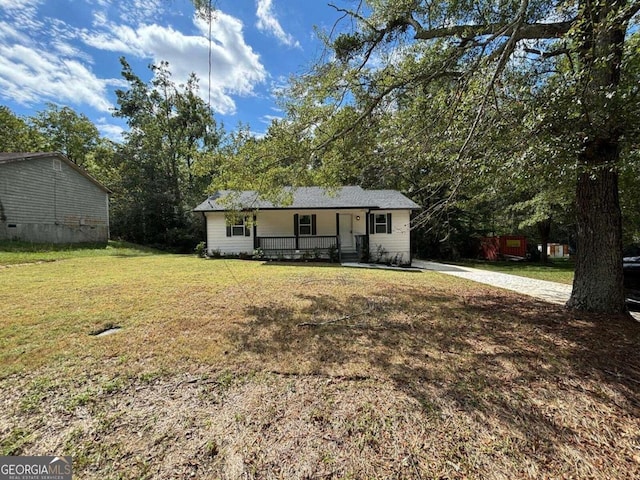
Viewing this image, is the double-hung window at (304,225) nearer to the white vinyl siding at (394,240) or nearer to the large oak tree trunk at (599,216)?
the white vinyl siding at (394,240)

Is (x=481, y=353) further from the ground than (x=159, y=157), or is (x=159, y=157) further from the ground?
(x=159, y=157)

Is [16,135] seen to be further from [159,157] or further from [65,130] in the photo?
[159,157]

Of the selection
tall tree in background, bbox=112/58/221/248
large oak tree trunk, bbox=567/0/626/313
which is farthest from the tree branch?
tall tree in background, bbox=112/58/221/248

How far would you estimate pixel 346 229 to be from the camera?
1566cm

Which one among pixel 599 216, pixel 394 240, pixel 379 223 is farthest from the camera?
pixel 379 223

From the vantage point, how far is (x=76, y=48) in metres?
11.9

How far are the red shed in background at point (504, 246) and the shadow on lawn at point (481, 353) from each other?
1549cm

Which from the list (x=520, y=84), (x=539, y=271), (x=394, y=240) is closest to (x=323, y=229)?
(x=394, y=240)

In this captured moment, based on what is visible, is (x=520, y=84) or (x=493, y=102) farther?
(x=520, y=84)

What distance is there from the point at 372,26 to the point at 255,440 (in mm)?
6435

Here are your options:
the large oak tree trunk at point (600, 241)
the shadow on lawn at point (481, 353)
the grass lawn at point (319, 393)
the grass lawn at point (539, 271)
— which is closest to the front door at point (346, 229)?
the grass lawn at point (539, 271)

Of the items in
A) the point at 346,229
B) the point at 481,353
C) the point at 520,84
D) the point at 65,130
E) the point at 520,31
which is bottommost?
the point at 481,353

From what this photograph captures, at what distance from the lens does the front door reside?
15.6 meters

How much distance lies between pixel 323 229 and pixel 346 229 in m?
1.26
